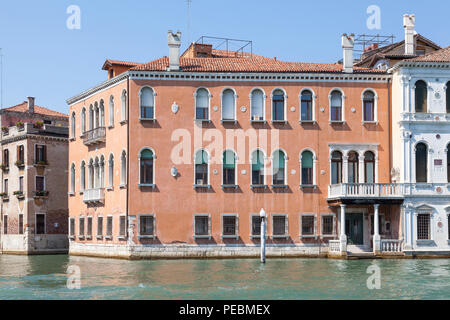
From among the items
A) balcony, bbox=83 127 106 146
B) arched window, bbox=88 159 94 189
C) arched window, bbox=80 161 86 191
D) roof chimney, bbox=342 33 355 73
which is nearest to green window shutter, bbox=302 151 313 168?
roof chimney, bbox=342 33 355 73

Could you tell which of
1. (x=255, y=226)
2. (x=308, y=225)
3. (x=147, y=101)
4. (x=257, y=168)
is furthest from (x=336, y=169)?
(x=147, y=101)

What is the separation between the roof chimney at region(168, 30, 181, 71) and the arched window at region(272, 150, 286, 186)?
6139 mm

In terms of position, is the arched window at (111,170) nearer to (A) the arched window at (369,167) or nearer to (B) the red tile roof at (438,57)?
(A) the arched window at (369,167)

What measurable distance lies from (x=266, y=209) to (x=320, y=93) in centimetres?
A: 595

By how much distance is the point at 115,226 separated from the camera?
3600cm

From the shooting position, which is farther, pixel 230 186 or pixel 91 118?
Answer: pixel 91 118

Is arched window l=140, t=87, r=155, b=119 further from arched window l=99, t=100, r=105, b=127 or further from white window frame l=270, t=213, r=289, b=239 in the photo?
white window frame l=270, t=213, r=289, b=239

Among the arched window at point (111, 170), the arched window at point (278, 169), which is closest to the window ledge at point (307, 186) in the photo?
the arched window at point (278, 169)

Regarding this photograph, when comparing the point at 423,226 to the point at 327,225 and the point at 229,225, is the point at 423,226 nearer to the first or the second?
the point at 327,225

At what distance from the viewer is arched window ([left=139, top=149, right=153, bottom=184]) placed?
3512cm

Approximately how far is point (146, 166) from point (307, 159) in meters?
7.44

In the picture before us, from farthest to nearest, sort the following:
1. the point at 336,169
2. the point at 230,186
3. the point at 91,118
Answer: the point at 91,118, the point at 336,169, the point at 230,186

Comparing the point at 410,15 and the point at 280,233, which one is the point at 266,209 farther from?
the point at 410,15

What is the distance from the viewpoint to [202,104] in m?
35.4
